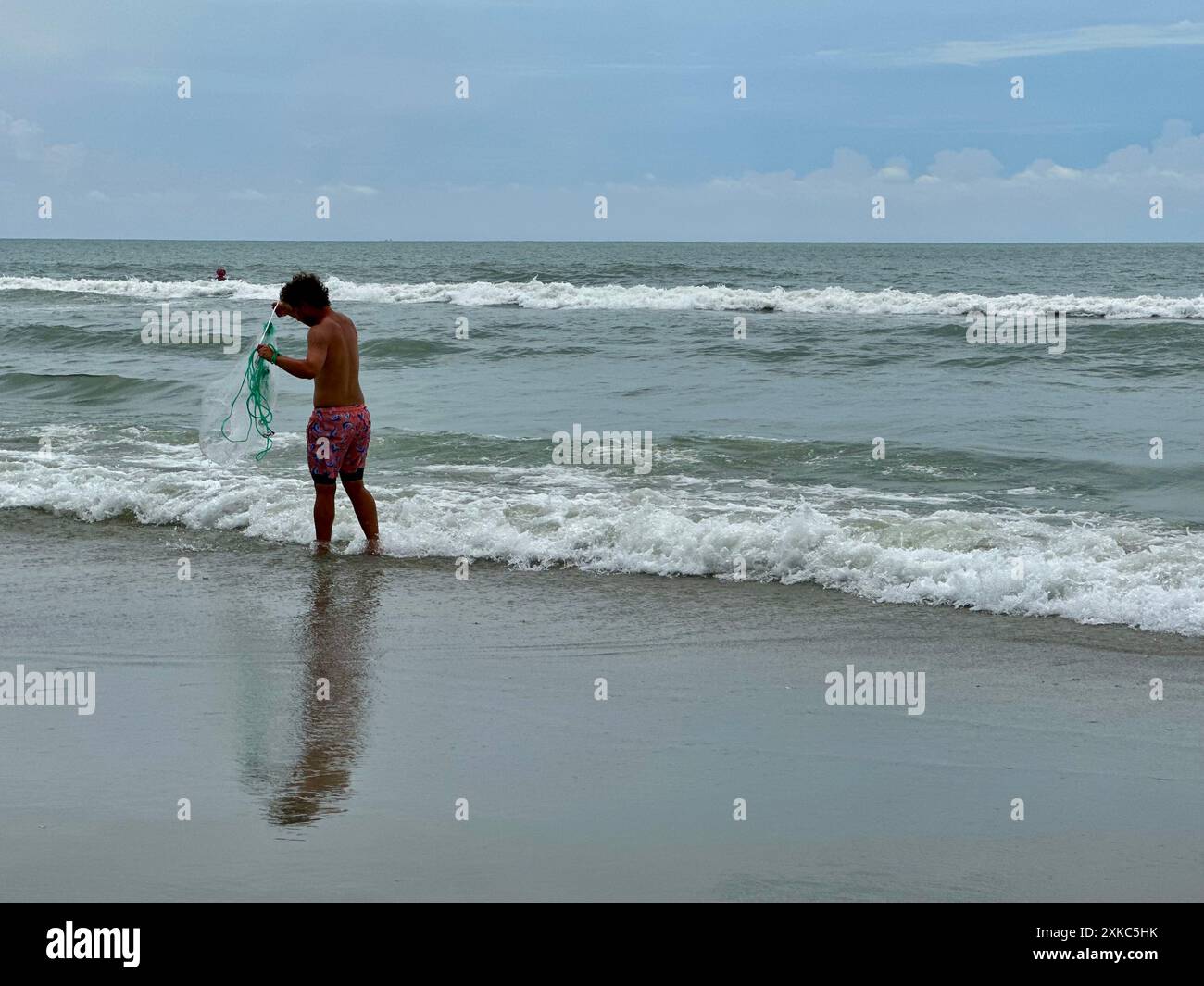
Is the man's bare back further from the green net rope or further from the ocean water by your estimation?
the ocean water

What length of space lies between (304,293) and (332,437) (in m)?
0.88

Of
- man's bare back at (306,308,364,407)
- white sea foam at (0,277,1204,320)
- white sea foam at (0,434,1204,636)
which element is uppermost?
white sea foam at (0,277,1204,320)

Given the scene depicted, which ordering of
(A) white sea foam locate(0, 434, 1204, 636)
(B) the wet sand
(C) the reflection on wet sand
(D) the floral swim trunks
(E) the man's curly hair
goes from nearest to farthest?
(B) the wet sand
(C) the reflection on wet sand
(A) white sea foam locate(0, 434, 1204, 636)
(E) the man's curly hair
(D) the floral swim trunks

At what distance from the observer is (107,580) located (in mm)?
7562

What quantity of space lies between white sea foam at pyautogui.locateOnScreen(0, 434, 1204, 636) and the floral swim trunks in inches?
25.7

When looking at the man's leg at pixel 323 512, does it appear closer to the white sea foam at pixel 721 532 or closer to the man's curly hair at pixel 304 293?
the white sea foam at pixel 721 532

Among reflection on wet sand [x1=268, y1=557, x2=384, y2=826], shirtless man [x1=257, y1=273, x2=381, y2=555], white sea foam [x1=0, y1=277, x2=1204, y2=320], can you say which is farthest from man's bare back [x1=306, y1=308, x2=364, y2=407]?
white sea foam [x1=0, y1=277, x2=1204, y2=320]

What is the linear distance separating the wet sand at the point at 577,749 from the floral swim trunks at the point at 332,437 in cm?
80

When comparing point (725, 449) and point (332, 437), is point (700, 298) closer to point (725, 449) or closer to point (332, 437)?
point (725, 449)

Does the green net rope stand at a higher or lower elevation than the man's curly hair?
lower

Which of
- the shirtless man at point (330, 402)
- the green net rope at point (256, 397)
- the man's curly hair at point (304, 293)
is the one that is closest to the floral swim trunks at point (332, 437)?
the shirtless man at point (330, 402)

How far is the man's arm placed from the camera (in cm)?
753

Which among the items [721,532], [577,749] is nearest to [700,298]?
[721,532]
